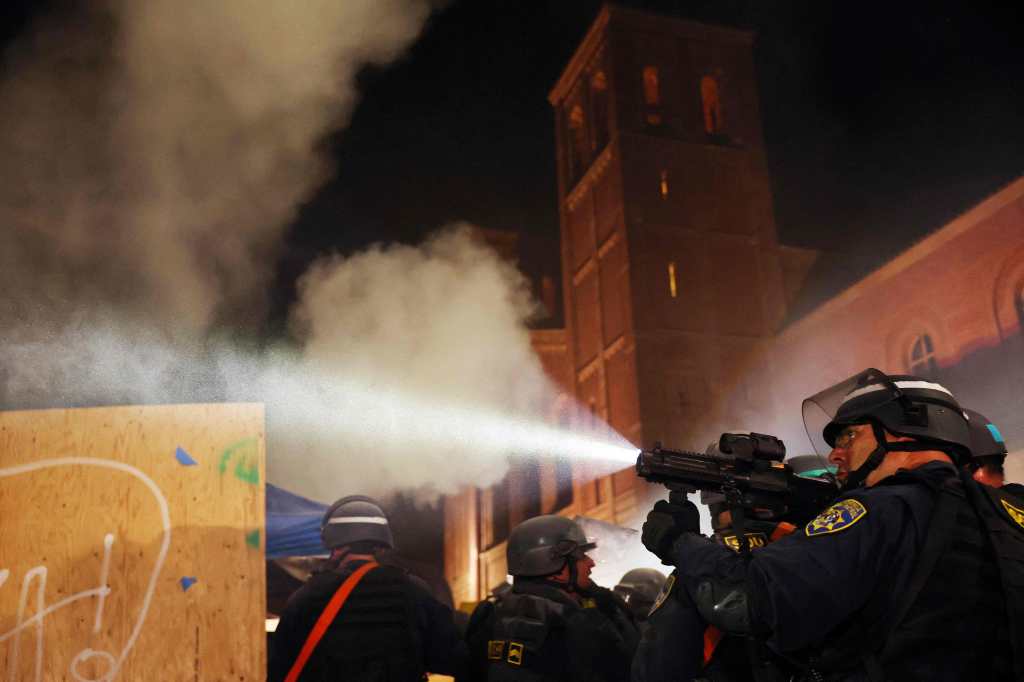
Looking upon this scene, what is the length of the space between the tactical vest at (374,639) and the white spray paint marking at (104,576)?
952mm

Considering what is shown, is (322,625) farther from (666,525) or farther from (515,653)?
(666,525)

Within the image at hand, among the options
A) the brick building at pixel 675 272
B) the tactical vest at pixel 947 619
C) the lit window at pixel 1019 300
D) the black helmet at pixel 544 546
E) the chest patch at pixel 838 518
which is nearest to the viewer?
the tactical vest at pixel 947 619

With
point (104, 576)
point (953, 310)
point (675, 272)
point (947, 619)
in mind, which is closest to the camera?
point (947, 619)

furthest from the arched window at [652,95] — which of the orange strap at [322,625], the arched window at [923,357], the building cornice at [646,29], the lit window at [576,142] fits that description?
the orange strap at [322,625]

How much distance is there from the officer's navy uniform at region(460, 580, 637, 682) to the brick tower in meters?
21.3

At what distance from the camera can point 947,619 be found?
8.00 feet

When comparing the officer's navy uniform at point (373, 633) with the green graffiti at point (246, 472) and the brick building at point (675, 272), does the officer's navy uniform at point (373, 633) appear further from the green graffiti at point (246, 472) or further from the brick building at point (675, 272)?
the brick building at point (675, 272)

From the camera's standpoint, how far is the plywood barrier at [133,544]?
426 cm

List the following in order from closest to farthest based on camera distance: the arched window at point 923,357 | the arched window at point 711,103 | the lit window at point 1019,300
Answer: the lit window at point 1019,300 < the arched window at point 923,357 < the arched window at point 711,103

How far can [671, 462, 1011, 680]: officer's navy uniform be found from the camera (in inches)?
95.6

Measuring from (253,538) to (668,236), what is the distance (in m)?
25.3

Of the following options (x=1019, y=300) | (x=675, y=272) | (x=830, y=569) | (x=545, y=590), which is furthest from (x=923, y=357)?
(x=830, y=569)

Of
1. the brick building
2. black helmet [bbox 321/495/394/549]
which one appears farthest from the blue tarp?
the brick building

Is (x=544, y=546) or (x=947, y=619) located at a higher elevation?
(x=544, y=546)
